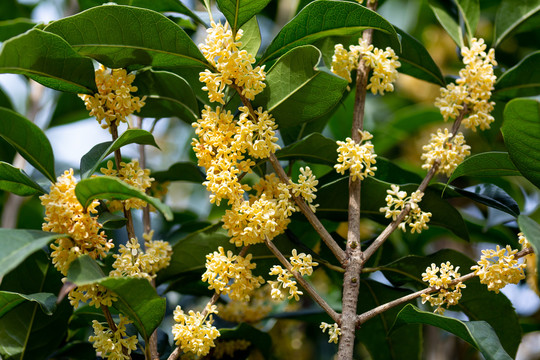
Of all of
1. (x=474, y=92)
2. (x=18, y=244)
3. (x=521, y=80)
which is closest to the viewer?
(x=18, y=244)

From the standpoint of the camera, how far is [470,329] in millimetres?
923

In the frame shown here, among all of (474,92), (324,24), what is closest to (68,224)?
(324,24)

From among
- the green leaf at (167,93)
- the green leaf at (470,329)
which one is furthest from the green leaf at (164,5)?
the green leaf at (470,329)

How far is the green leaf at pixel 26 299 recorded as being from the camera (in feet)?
3.19

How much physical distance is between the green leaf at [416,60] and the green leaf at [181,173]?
54 cm

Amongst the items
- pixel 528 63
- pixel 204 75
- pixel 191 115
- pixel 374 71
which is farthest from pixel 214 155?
pixel 528 63

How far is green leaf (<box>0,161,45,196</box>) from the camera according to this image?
961 mm

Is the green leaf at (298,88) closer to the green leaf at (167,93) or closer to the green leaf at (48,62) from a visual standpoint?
the green leaf at (167,93)

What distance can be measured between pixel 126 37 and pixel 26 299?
1.72ft

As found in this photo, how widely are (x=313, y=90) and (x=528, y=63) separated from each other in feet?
1.84

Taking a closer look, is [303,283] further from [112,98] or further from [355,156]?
[112,98]

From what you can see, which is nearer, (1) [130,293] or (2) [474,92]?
(1) [130,293]

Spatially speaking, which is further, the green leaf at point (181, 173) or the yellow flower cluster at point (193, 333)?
the green leaf at point (181, 173)

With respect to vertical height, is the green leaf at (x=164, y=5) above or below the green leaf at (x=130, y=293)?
above
